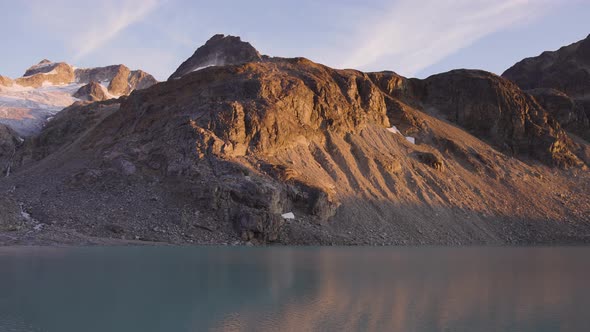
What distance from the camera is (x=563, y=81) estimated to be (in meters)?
114

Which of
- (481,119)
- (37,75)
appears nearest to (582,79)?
(481,119)

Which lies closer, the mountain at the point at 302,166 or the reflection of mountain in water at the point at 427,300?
the reflection of mountain in water at the point at 427,300

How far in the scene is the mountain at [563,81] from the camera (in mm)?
98625

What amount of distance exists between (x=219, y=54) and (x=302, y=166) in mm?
58270

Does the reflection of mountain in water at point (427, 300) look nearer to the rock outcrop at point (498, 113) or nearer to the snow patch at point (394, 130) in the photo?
the snow patch at point (394, 130)

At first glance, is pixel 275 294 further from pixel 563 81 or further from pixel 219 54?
pixel 563 81

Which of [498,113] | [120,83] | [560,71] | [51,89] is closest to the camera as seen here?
[498,113]

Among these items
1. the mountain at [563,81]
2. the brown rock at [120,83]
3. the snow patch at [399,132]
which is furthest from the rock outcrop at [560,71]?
the brown rock at [120,83]

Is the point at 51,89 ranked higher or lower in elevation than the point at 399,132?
higher

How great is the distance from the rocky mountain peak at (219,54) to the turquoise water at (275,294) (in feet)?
251

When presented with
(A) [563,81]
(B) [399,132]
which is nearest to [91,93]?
(B) [399,132]

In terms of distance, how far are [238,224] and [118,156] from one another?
1689cm

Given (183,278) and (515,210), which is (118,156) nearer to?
(183,278)

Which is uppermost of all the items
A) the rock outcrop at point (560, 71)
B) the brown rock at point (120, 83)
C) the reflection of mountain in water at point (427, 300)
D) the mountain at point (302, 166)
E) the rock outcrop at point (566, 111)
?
the brown rock at point (120, 83)
